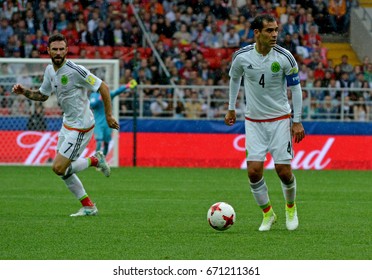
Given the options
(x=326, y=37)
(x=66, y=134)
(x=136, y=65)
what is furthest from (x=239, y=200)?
(x=326, y=37)

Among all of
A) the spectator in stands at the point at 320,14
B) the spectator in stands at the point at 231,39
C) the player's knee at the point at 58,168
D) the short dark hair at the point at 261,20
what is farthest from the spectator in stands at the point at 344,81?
the short dark hair at the point at 261,20

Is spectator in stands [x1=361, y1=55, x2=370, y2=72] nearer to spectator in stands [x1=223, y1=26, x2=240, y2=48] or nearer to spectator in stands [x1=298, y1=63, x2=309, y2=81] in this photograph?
spectator in stands [x1=298, y1=63, x2=309, y2=81]

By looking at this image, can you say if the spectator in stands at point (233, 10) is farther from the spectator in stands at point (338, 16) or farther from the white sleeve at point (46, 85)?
the white sleeve at point (46, 85)

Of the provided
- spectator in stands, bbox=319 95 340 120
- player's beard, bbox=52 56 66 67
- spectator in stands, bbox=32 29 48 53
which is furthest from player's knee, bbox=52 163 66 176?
spectator in stands, bbox=32 29 48 53

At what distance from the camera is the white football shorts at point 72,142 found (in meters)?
11.9

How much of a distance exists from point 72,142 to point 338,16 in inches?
836

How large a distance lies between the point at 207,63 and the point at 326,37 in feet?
17.8

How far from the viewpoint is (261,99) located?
10383 mm

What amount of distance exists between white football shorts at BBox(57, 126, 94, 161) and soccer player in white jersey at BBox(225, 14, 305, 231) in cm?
231

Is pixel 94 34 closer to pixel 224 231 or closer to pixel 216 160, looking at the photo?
pixel 216 160

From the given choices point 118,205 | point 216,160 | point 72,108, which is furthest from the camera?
point 216,160

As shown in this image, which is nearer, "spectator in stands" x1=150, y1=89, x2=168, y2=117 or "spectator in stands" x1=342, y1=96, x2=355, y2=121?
"spectator in stands" x1=150, y1=89, x2=168, y2=117

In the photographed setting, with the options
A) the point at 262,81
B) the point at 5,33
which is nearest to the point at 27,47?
the point at 5,33

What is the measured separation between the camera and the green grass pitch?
8.65 metres
